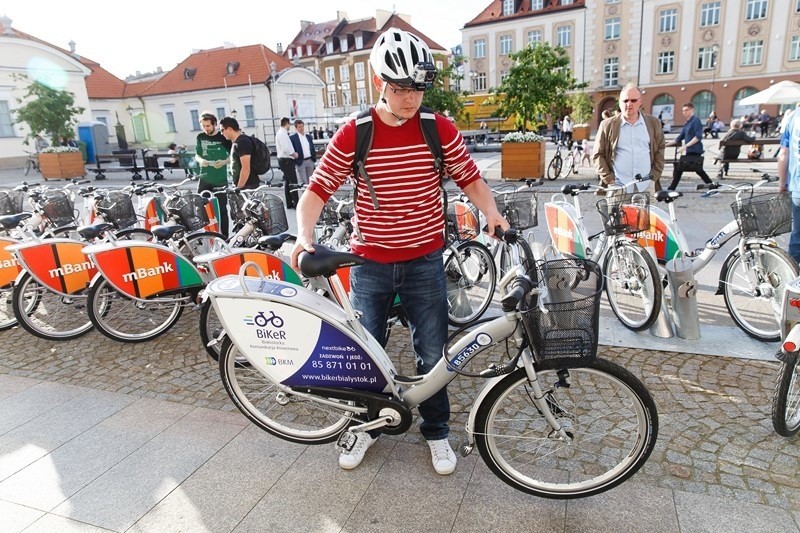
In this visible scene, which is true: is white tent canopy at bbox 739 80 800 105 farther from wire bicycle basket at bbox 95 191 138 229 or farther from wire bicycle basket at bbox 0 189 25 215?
wire bicycle basket at bbox 0 189 25 215

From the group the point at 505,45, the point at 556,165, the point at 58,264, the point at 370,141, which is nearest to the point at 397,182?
the point at 370,141

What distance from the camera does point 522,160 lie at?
1263cm

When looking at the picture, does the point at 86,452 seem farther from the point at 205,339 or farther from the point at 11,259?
the point at 11,259

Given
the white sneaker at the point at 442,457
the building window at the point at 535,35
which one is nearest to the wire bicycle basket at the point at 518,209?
the white sneaker at the point at 442,457

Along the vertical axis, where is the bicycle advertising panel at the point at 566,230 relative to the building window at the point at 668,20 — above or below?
below

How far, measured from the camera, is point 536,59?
1547 cm

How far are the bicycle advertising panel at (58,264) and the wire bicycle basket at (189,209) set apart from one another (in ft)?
4.00

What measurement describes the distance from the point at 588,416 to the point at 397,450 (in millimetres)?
1073

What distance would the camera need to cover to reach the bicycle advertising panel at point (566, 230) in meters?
4.62

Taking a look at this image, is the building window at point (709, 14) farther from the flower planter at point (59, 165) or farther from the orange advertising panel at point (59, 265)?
the orange advertising panel at point (59, 265)

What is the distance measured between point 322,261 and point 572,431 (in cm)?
137

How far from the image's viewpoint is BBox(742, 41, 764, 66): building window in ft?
132

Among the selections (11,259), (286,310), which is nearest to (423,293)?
(286,310)

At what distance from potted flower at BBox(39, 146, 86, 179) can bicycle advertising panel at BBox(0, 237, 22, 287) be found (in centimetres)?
1689
